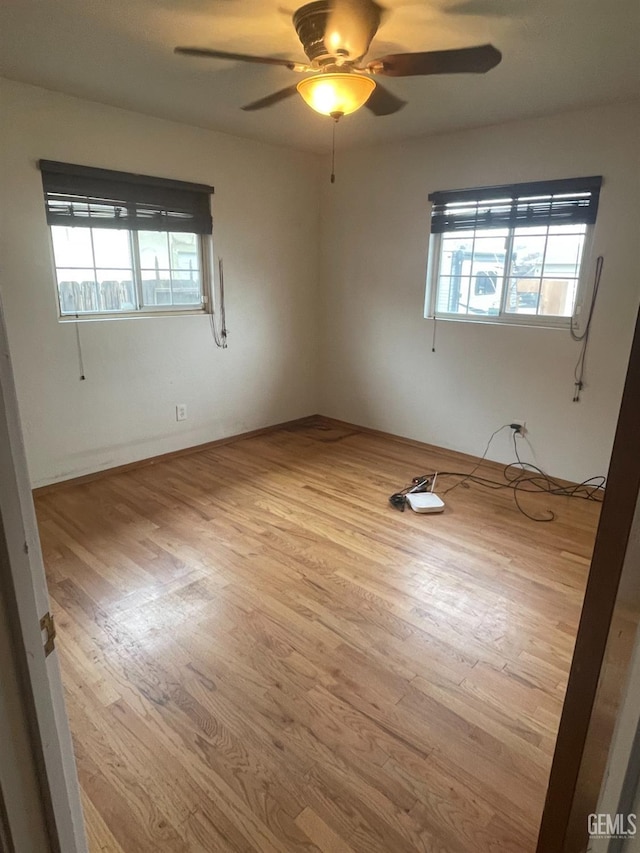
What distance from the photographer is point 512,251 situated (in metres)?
3.60

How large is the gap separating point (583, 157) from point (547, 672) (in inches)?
119

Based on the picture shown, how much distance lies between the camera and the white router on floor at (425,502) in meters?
3.15

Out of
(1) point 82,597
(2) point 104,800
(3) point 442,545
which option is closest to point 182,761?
(2) point 104,800

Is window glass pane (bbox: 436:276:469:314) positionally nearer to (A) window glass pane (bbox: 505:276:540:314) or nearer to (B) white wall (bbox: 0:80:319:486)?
(A) window glass pane (bbox: 505:276:540:314)

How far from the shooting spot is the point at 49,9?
6.57ft

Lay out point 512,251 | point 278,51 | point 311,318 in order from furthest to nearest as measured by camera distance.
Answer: point 311,318
point 512,251
point 278,51

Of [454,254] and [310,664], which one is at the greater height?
[454,254]

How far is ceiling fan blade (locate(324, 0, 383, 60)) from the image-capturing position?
192 centimetres

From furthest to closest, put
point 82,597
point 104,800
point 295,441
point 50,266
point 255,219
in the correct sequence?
point 295,441 < point 255,219 < point 50,266 < point 82,597 < point 104,800

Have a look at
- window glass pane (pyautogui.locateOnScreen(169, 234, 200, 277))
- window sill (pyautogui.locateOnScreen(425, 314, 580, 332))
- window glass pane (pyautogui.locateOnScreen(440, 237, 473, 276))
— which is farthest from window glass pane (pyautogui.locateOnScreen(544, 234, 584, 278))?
window glass pane (pyautogui.locateOnScreen(169, 234, 200, 277))

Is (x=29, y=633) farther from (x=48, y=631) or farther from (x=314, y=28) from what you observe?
(x=314, y=28)

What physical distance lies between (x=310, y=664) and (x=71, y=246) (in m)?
2.93

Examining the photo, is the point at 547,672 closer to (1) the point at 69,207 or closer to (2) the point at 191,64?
(2) the point at 191,64

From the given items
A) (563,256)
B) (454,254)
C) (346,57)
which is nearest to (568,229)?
(563,256)
